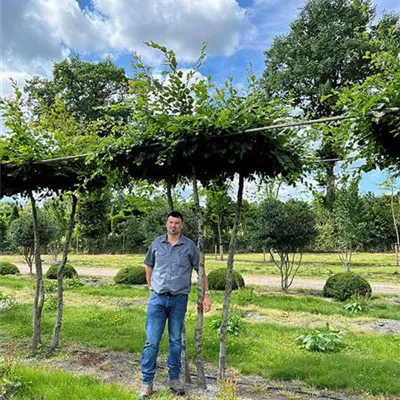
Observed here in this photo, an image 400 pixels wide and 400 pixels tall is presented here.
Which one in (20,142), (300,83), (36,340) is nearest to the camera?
(20,142)

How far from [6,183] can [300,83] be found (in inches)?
896

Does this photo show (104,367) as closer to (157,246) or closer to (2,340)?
(157,246)

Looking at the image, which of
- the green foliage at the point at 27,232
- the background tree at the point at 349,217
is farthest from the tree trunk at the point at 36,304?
the background tree at the point at 349,217

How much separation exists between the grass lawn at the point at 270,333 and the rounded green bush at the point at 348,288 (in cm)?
47

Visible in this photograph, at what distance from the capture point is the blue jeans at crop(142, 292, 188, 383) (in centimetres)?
384

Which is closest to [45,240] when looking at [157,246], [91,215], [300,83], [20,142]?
[91,215]

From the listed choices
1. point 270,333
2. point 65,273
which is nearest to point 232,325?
point 270,333

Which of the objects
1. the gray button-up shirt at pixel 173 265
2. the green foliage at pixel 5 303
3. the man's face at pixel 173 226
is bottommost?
the green foliage at pixel 5 303

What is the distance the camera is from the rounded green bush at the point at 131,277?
14.2 m

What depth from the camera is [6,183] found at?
559cm

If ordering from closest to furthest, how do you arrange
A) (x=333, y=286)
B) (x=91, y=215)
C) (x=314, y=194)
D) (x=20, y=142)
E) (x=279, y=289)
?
(x=314, y=194) → (x=20, y=142) → (x=333, y=286) → (x=279, y=289) → (x=91, y=215)

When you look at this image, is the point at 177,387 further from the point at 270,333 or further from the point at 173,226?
the point at 270,333

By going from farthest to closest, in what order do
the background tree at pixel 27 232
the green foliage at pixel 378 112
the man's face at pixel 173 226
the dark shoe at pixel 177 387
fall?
1. the background tree at pixel 27 232
2. the man's face at pixel 173 226
3. the dark shoe at pixel 177 387
4. the green foliage at pixel 378 112

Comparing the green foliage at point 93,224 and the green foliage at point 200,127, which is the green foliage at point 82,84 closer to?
the green foliage at point 93,224
